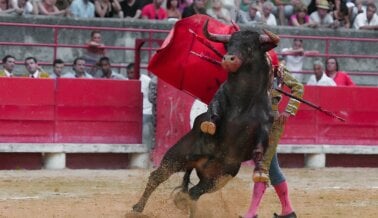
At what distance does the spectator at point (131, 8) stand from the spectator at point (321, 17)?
112 inches

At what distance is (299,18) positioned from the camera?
730 inches

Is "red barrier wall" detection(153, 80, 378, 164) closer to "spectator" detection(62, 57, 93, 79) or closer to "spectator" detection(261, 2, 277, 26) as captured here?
"spectator" detection(62, 57, 93, 79)

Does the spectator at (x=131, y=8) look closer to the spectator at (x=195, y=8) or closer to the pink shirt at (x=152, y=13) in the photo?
the pink shirt at (x=152, y=13)

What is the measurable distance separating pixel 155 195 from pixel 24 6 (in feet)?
26.1

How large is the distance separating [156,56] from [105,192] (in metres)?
2.50

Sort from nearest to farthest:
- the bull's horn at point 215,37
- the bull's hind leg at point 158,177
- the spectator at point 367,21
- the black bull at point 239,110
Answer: the black bull at point 239,110 < the bull's horn at point 215,37 < the bull's hind leg at point 158,177 < the spectator at point 367,21

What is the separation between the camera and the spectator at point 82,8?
55.7 ft

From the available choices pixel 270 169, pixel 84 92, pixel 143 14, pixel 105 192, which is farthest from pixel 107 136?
pixel 270 169

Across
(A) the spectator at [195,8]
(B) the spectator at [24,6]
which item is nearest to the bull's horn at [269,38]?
(A) the spectator at [195,8]

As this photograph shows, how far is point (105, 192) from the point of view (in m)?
11.6

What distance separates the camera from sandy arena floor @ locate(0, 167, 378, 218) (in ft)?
31.3

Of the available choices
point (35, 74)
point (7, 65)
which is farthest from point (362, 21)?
point (7, 65)

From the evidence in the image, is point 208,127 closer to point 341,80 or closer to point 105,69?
point 105,69

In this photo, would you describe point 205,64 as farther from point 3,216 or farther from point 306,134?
point 306,134
